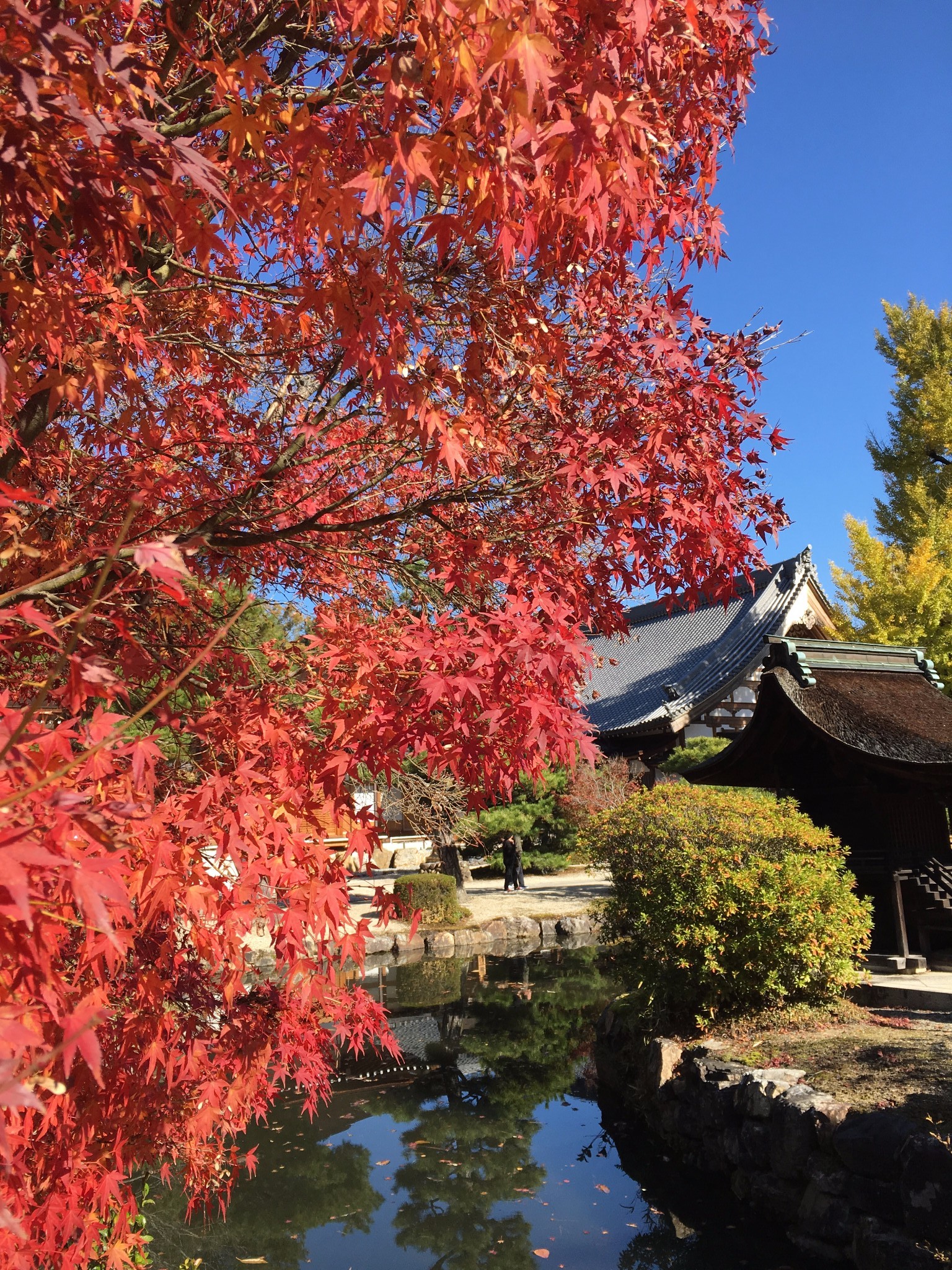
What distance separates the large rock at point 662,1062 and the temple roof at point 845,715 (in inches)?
114

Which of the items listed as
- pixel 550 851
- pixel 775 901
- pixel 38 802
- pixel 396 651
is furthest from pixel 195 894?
pixel 550 851

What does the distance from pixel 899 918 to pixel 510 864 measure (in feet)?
38.3

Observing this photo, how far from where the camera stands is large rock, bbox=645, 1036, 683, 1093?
6680 millimetres

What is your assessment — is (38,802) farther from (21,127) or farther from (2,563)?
(2,563)

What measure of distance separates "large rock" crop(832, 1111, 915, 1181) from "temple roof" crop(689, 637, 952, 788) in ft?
10.9

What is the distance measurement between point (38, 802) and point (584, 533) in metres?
2.48

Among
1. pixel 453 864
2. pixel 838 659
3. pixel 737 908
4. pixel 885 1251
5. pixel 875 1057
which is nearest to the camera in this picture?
pixel 885 1251

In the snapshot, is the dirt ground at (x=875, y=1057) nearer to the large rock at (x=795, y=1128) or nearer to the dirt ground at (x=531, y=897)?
the large rock at (x=795, y=1128)

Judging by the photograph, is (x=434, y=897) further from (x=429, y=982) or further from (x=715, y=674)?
(x=715, y=674)

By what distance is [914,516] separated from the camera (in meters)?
18.6

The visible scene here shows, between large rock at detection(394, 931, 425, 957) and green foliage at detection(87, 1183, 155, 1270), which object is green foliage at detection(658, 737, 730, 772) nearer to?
large rock at detection(394, 931, 425, 957)

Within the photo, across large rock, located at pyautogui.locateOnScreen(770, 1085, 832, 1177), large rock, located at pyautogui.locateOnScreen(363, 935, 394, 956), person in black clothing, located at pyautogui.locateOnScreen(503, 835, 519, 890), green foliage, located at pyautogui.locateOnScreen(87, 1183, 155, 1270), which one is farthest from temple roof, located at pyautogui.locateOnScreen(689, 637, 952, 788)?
person in black clothing, located at pyautogui.locateOnScreen(503, 835, 519, 890)

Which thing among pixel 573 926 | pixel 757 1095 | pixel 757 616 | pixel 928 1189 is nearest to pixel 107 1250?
pixel 928 1189

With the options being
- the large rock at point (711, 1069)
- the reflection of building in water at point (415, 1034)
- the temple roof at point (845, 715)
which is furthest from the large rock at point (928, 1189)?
the reflection of building in water at point (415, 1034)
